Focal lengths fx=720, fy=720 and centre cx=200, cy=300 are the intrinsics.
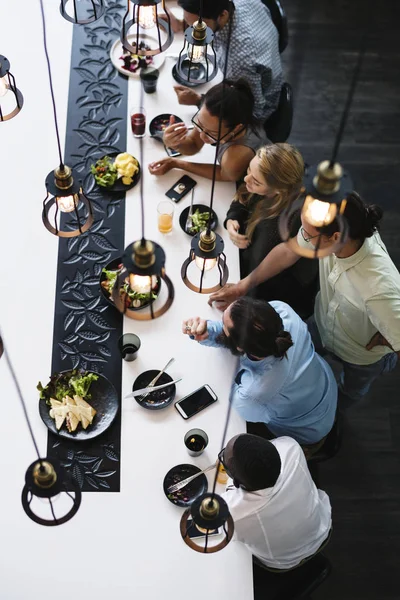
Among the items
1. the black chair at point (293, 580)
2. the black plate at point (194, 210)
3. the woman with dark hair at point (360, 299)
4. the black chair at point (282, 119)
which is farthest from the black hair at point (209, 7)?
the black chair at point (293, 580)

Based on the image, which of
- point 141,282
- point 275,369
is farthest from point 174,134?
point 141,282

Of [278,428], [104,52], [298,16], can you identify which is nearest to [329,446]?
[278,428]

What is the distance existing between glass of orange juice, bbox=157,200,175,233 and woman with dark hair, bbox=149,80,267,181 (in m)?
0.23

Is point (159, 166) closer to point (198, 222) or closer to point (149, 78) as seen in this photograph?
point (198, 222)

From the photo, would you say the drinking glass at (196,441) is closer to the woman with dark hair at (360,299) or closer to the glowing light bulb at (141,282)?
the woman with dark hair at (360,299)

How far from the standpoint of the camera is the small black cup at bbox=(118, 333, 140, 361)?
3.28m

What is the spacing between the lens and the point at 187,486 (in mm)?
3029

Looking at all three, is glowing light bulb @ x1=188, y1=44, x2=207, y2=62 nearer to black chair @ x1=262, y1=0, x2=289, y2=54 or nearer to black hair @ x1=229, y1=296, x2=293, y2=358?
black hair @ x1=229, y1=296, x2=293, y2=358

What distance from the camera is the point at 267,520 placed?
2.84 meters

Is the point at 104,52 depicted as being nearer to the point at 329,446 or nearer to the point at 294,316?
the point at 294,316

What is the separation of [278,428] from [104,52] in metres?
2.40

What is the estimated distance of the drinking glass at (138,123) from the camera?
3.84 m

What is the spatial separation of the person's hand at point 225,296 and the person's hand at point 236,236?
222mm

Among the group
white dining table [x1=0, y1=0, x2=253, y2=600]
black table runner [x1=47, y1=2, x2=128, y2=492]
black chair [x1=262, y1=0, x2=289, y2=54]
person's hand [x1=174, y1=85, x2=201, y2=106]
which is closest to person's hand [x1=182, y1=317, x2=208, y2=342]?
white dining table [x1=0, y1=0, x2=253, y2=600]
